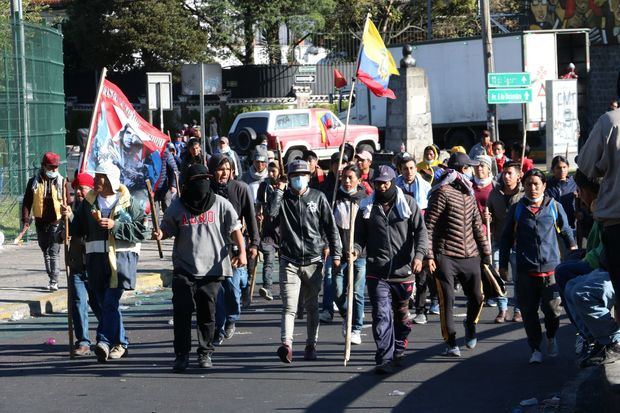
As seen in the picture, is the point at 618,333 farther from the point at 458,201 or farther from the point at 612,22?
the point at 612,22

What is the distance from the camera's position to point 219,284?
32.5 ft

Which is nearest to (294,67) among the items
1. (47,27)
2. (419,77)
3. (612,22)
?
(612,22)

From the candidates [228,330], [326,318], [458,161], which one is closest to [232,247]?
[228,330]

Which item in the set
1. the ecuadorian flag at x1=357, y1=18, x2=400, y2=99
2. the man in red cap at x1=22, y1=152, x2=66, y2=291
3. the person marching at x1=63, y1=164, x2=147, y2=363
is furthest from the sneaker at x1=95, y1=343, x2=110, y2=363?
the ecuadorian flag at x1=357, y1=18, x2=400, y2=99

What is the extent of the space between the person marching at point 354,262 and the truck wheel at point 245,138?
2217 centimetres

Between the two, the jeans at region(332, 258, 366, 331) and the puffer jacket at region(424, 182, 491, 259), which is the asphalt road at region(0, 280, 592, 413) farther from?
the puffer jacket at region(424, 182, 491, 259)

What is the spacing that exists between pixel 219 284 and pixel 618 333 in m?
3.32

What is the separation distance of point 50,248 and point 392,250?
606 cm

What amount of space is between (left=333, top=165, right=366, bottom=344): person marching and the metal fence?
997 cm

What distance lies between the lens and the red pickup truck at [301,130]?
3572 centimetres

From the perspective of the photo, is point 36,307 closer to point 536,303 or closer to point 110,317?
point 110,317

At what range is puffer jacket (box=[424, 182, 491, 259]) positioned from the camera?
10.2 meters

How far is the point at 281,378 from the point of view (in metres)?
9.44

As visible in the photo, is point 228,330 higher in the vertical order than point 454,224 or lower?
lower
